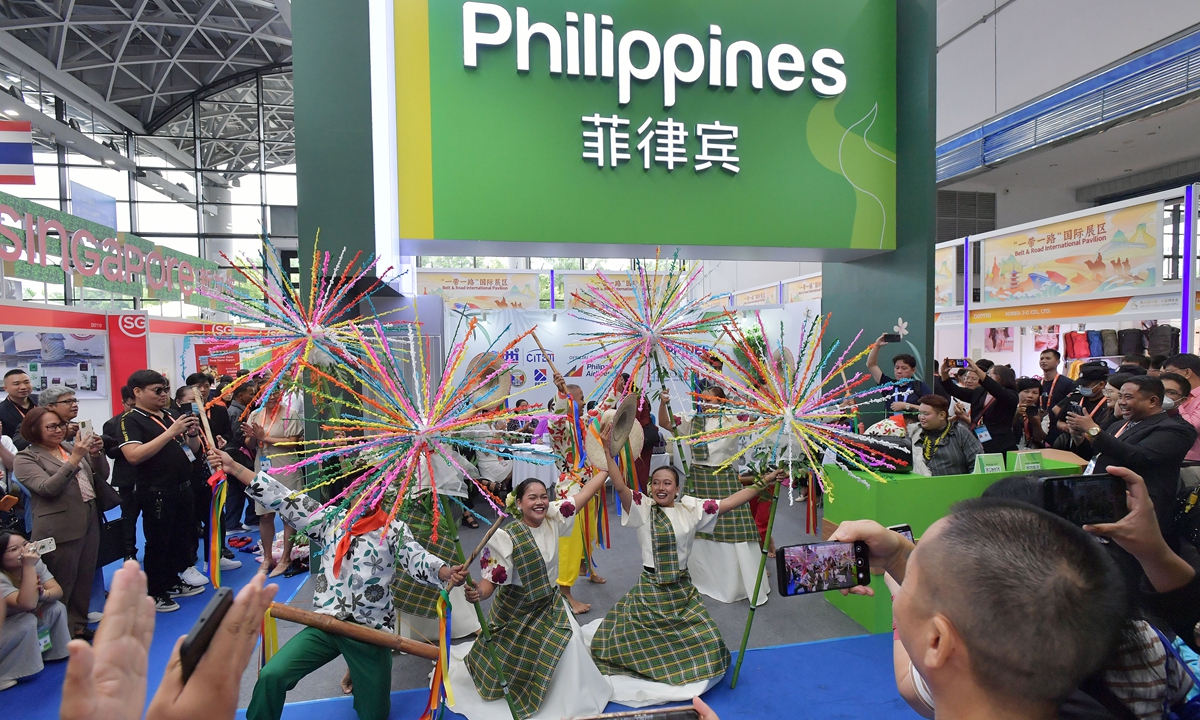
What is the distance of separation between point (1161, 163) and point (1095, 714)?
40.7 feet

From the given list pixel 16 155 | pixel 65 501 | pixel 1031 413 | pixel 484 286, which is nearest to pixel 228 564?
pixel 65 501

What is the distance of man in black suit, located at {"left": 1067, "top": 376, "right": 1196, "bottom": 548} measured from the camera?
2.51 metres

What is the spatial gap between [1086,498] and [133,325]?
9175 mm

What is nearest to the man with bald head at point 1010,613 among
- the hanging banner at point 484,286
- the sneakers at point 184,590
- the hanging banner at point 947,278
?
the sneakers at point 184,590

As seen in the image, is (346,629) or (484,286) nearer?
(346,629)

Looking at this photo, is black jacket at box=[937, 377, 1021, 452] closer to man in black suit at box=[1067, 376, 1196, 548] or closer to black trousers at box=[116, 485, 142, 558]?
man in black suit at box=[1067, 376, 1196, 548]

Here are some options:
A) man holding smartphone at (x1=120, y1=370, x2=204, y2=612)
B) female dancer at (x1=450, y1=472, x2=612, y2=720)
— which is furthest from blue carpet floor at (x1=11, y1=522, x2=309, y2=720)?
female dancer at (x1=450, y1=472, x2=612, y2=720)

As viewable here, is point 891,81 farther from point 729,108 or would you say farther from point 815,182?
point 729,108

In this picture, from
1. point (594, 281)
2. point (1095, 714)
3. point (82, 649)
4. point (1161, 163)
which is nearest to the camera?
point (82, 649)

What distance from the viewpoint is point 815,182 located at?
5070mm

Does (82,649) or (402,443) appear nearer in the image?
(82,649)

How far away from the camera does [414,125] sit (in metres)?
4.37

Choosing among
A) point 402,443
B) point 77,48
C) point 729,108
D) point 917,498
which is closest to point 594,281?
point 729,108

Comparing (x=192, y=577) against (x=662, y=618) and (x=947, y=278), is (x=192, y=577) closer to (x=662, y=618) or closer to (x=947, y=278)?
(x=662, y=618)
